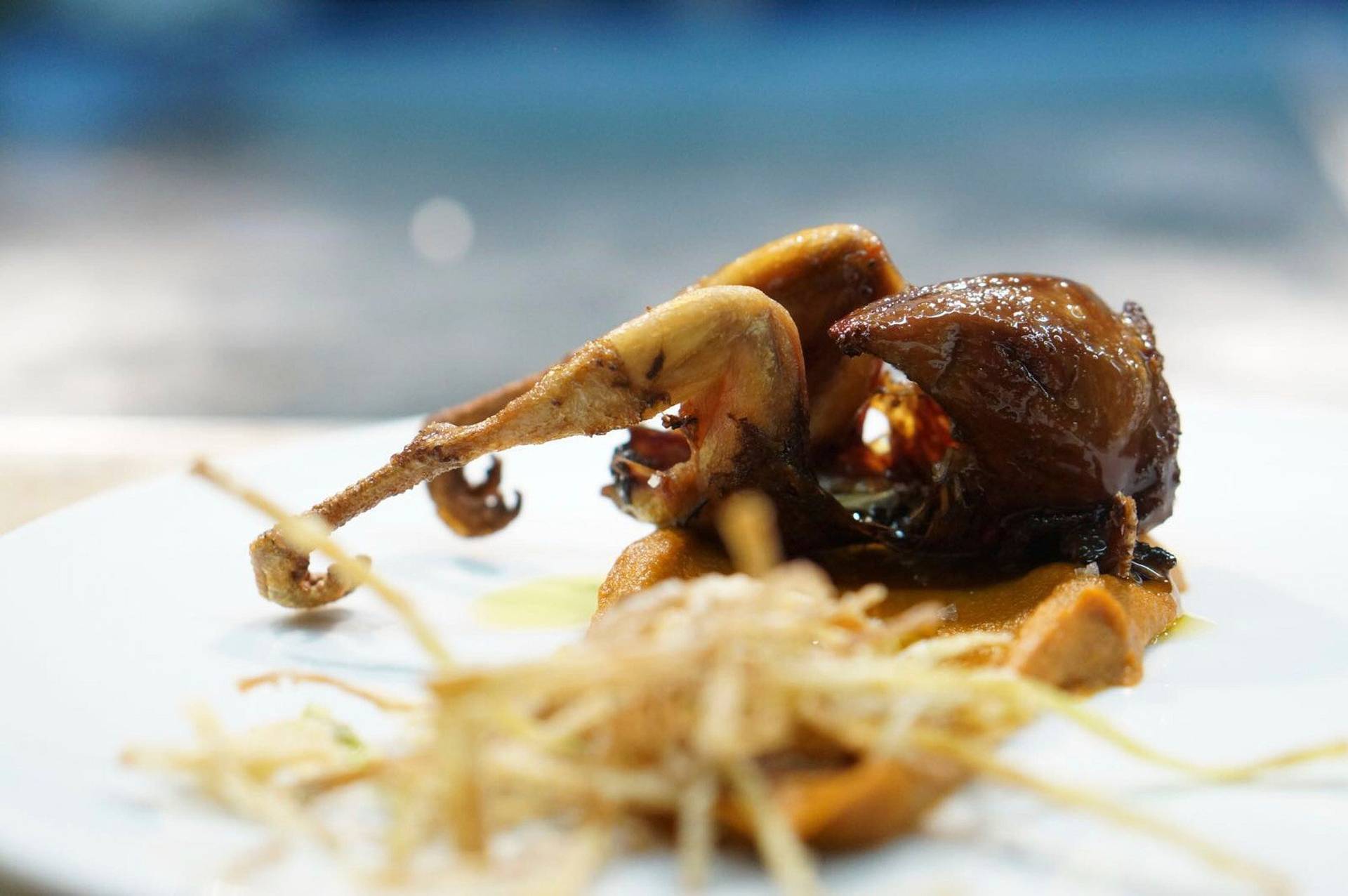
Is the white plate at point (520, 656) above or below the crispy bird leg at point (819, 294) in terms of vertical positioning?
below

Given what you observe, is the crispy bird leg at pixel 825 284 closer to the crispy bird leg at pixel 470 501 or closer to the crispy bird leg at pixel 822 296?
the crispy bird leg at pixel 822 296

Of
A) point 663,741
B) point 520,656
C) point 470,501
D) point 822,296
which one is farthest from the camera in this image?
point 470,501

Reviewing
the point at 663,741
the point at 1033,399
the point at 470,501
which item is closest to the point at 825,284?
the point at 1033,399

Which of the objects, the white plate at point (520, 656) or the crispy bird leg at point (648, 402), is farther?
the crispy bird leg at point (648, 402)

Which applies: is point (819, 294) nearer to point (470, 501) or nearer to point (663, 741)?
point (470, 501)

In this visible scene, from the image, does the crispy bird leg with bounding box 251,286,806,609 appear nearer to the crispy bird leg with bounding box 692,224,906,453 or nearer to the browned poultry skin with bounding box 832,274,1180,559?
the browned poultry skin with bounding box 832,274,1180,559

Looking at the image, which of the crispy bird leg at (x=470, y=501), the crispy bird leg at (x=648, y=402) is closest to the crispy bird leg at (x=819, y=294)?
the crispy bird leg at (x=648, y=402)
